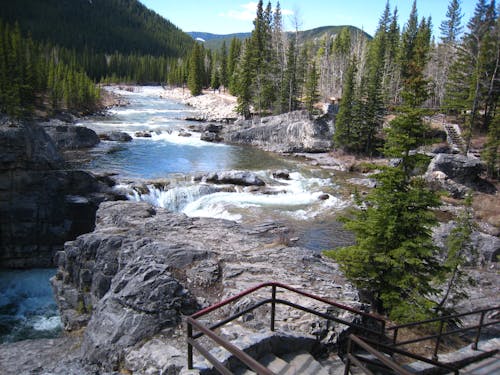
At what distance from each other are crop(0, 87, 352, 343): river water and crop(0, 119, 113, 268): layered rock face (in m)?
1.64

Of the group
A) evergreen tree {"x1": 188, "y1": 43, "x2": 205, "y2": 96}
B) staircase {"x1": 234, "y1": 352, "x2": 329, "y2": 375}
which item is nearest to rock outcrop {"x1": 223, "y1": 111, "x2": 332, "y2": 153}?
staircase {"x1": 234, "y1": 352, "x2": 329, "y2": 375}

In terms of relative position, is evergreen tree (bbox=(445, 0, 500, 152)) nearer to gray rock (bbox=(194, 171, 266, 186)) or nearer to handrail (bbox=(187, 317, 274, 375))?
gray rock (bbox=(194, 171, 266, 186))

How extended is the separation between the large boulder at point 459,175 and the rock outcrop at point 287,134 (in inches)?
682

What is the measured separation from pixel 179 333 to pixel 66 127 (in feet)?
128

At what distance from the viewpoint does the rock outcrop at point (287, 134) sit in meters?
49.6

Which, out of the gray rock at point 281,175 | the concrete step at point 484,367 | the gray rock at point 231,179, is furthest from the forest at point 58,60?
the concrete step at point 484,367

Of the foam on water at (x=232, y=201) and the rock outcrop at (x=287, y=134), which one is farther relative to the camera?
the rock outcrop at (x=287, y=134)

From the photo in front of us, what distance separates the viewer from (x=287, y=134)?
51.7 metres

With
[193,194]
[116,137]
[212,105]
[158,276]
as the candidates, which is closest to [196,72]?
[212,105]

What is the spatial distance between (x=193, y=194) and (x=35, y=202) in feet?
34.0

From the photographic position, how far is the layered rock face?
23797 millimetres

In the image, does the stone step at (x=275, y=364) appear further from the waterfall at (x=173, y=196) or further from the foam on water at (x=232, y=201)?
the waterfall at (x=173, y=196)

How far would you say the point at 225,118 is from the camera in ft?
228

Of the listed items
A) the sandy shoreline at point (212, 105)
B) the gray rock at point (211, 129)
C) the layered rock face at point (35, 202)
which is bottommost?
the layered rock face at point (35, 202)
